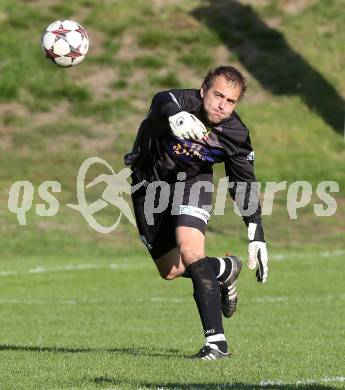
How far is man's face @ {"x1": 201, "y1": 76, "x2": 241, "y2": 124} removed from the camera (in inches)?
341

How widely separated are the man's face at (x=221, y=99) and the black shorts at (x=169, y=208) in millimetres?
710

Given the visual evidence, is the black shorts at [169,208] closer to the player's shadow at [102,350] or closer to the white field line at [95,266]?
the player's shadow at [102,350]

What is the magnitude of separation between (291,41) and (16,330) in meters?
24.5

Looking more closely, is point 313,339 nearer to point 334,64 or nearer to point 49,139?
point 49,139

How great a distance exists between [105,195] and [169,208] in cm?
1680

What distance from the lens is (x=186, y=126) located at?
8328 mm

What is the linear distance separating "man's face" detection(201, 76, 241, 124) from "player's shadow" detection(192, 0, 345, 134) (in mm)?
23048

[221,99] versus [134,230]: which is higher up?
[221,99]

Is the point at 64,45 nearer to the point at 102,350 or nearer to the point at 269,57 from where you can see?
the point at 102,350

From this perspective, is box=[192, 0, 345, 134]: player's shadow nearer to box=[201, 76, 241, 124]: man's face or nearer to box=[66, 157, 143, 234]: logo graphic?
box=[66, 157, 143, 234]: logo graphic

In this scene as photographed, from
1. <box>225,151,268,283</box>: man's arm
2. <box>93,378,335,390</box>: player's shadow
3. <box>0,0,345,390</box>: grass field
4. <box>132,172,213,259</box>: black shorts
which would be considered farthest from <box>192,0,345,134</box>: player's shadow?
<box>93,378,335,390</box>: player's shadow

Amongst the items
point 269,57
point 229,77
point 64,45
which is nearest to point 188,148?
point 229,77

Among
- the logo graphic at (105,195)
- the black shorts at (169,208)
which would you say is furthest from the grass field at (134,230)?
the black shorts at (169,208)

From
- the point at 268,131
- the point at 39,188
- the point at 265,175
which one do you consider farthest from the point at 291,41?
the point at 39,188
